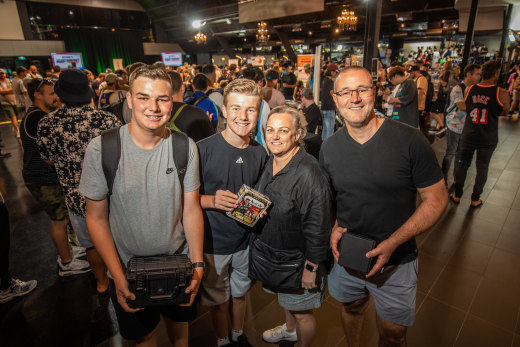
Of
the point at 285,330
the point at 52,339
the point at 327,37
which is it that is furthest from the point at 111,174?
the point at 327,37

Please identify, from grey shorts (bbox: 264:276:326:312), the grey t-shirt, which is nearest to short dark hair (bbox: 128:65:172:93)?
the grey t-shirt

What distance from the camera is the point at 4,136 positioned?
8.95m

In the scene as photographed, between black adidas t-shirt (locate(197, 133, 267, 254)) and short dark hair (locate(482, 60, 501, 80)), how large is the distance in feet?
11.2

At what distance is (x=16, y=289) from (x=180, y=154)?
8.36ft

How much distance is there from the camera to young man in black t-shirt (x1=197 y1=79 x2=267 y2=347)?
172 centimetres

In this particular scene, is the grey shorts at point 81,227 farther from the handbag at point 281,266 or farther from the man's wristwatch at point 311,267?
the man's wristwatch at point 311,267

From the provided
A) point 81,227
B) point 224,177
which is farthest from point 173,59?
point 224,177

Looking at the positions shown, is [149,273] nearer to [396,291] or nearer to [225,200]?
[225,200]

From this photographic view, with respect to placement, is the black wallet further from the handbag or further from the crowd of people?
the handbag

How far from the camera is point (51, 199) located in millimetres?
2734

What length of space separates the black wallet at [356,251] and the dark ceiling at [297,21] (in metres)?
12.2

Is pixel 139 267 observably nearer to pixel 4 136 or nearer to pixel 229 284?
pixel 229 284

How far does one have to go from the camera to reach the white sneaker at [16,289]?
260 centimetres

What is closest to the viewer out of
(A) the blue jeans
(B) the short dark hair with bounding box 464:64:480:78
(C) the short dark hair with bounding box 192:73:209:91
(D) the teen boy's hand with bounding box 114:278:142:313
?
(D) the teen boy's hand with bounding box 114:278:142:313
